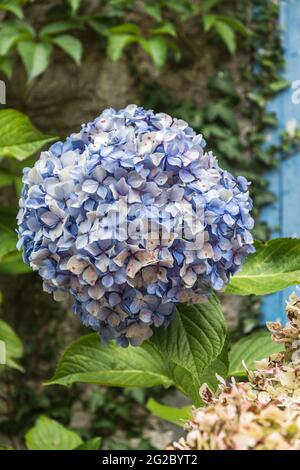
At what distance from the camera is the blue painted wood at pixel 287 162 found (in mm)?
2408

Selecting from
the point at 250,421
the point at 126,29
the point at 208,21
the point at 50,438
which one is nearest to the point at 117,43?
the point at 126,29

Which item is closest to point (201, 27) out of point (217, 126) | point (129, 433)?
point (217, 126)

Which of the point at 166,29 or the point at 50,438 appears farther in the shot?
the point at 166,29

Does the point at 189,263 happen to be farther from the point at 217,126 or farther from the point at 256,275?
the point at 217,126

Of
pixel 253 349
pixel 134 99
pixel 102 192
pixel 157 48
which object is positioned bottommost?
pixel 134 99

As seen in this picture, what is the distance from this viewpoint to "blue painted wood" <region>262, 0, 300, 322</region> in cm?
241

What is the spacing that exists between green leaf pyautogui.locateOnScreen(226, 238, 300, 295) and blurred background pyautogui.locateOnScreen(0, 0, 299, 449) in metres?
1.43

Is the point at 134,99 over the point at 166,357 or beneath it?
beneath

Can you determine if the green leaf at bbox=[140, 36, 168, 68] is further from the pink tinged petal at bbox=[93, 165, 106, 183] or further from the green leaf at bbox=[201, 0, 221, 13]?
the pink tinged petal at bbox=[93, 165, 106, 183]

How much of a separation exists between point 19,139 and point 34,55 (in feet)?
3.04

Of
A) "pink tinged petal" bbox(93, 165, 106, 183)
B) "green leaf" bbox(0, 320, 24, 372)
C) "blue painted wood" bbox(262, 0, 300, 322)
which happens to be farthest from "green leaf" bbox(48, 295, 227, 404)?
"blue painted wood" bbox(262, 0, 300, 322)

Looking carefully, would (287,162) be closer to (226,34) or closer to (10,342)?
(226,34)

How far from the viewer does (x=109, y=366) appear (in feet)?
3.53

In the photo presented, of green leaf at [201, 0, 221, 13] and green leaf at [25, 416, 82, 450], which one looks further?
green leaf at [201, 0, 221, 13]
